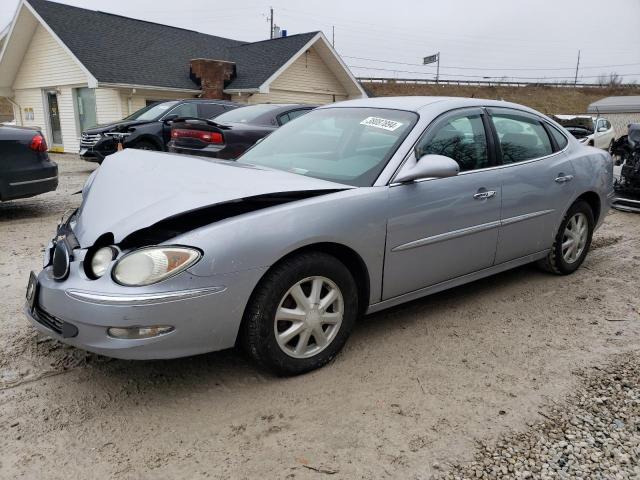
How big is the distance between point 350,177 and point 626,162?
664 cm

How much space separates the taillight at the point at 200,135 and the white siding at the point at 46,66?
11.9 meters

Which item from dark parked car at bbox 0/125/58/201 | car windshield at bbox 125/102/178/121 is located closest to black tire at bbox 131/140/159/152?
car windshield at bbox 125/102/178/121

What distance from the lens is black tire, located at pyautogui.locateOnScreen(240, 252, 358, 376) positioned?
2709 mm

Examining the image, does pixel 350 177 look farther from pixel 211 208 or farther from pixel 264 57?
pixel 264 57

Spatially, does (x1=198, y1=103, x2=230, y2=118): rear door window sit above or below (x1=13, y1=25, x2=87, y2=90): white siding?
below

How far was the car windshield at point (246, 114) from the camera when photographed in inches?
335

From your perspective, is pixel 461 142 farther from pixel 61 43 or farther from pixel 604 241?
pixel 61 43

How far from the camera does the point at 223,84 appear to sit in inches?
765

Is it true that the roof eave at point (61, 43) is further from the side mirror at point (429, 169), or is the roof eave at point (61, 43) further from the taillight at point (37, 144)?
the side mirror at point (429, 169)

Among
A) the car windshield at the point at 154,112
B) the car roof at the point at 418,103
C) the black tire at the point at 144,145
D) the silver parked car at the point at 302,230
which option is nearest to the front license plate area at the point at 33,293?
the silver parked car at the point at 302,230

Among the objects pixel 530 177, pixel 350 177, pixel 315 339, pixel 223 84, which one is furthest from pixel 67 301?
pixel 223 84

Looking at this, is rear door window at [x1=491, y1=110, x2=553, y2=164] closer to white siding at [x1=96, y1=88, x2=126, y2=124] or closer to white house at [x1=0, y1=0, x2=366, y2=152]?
white house at [x1=0, y1=0, x2=366, y2=152]

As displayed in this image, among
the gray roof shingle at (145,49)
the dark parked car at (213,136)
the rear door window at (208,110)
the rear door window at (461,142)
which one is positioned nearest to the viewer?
the rear door window at (461,142)

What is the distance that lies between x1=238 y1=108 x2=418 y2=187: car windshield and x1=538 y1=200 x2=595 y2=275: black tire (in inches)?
77.1
